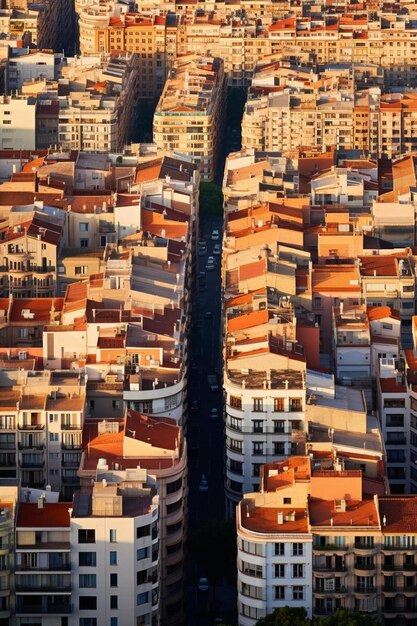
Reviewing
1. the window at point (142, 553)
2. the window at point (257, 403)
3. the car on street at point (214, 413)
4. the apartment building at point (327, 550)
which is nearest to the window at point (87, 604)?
the window at point (142, 553)

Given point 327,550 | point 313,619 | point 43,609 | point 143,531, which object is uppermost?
point 143,531

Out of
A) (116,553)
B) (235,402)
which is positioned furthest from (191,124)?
(116,553)

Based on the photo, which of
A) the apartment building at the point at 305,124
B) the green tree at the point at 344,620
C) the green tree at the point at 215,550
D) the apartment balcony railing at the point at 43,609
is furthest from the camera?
the apartment building at the point at 305,124

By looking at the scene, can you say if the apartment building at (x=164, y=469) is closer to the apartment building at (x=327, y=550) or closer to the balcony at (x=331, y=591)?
the apartment building at (x=327, y=550)

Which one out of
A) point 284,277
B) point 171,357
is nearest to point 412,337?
point 284,277

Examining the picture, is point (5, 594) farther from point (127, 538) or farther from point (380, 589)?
point (380, 589)

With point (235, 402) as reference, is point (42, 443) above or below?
below

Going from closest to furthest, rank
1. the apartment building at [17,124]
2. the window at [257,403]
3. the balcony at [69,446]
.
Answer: the balcony at [69,446], the window at [257,403], the apartment building at [17,124]

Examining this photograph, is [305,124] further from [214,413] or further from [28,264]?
[214,413]
